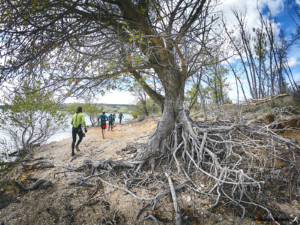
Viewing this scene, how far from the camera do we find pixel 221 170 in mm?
3246

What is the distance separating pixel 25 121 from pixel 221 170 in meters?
9.45

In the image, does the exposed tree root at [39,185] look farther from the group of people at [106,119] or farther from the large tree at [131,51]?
the group of people at [106,119]

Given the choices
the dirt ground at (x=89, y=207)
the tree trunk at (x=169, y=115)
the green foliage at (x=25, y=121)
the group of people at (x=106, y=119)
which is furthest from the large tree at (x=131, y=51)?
the group of people at (x=106, y=119)

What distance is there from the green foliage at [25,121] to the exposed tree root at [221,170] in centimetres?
522

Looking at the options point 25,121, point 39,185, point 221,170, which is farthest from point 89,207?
point 25,121

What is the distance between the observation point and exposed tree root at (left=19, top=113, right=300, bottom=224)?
2.94 m

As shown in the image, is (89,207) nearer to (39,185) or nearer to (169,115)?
(39,185)

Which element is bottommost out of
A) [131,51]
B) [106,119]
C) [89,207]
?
[89,207]

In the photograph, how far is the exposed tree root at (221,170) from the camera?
2.94 meters

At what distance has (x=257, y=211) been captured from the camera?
2736mm

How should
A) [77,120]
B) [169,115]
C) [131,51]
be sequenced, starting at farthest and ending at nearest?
[77,120] < [169,115] < [131,51]

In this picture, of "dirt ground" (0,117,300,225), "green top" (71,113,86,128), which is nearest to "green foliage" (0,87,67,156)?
"green top" (71,113,86,128)

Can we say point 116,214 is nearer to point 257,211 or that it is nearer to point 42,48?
point 257,211

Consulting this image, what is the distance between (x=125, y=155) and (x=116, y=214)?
8.66 ft
